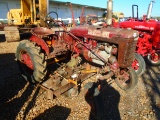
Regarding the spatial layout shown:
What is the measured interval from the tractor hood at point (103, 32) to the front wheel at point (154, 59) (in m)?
2.52

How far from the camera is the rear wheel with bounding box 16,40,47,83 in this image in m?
3.57

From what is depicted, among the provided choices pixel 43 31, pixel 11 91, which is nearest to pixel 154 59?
pixel 43 31

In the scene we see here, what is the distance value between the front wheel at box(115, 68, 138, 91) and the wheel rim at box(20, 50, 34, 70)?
6.92 ft

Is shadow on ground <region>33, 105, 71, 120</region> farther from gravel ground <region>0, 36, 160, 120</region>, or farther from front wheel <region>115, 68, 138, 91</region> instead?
front wheel <region>115, 68, 138, 91</region>

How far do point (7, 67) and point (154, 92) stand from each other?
4194 millimetres

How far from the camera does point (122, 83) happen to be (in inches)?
159

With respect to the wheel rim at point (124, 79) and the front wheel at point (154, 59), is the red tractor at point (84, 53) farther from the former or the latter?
the front wheel at point (154, 59)

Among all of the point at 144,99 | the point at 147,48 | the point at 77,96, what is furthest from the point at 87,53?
the point at 147,48

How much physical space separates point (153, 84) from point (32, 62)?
10.2ft

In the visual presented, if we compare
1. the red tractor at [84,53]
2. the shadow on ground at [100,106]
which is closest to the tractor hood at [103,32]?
the red tractor at [84,53]

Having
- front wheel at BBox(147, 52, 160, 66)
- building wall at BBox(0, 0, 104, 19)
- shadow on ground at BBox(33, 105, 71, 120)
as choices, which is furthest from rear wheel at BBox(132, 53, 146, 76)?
building wall at BBox(0, 0, 104, 19)

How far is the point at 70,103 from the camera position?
132 inches

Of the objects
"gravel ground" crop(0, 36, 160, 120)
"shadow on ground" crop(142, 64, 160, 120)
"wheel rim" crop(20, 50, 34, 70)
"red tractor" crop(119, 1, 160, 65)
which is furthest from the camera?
"red tractor" crop(119, 1, 160, 65)

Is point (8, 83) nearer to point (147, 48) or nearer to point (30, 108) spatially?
point (30, 108)
